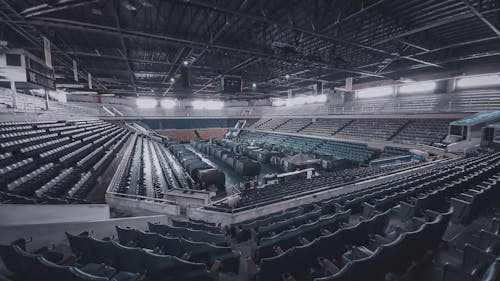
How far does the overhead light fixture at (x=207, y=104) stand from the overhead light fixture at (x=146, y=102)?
5089mm

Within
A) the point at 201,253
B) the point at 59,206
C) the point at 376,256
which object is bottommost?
the point at 201,253

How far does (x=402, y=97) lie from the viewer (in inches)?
623

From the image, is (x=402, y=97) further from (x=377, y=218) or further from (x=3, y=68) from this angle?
(x=3, y=68)

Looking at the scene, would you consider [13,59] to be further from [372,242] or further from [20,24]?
[372,242]

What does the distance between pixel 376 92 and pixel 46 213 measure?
21332 millimetres

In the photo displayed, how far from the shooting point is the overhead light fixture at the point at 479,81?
1147 centimetres

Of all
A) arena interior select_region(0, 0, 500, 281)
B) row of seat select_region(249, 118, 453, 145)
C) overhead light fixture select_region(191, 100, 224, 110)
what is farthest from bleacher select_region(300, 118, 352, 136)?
overhead light fixture select_region(191, 100, 224, 110)

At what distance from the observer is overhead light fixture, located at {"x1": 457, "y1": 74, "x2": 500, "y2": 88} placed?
11.5m

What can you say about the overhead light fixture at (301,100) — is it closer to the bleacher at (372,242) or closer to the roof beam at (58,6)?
the bleacher at (372,242)

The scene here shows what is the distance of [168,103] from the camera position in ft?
93.3

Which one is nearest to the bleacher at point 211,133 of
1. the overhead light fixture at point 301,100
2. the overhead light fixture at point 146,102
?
the overhead light fixture at point 146,102

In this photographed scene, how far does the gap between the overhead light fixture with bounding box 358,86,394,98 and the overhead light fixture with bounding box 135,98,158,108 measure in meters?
24.5

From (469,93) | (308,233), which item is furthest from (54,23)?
(469,93)

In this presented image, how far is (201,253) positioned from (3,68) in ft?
30.7
